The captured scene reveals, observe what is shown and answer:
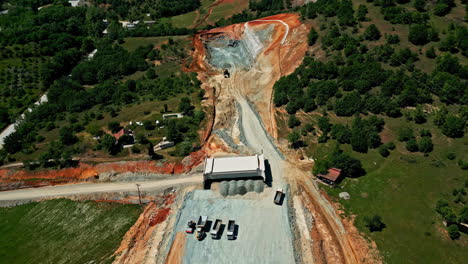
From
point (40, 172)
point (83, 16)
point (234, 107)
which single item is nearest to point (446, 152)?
point (234, 107)

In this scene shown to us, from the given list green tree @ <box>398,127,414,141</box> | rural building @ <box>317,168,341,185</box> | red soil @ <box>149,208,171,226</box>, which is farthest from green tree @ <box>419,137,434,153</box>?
red soil @ <box>149,208,171,226</box>

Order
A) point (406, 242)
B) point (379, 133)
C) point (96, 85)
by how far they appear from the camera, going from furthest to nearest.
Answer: point (96, 85) < point (379, 133) < point (406, 242)

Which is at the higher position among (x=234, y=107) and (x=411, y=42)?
(x=411, y=42)

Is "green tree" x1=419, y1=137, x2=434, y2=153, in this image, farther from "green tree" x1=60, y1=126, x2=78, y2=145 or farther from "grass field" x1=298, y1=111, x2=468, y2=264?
"green tree" x1=60, y1=126, x2=78, y2=145

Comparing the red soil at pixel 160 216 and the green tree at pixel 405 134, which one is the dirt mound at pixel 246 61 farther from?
the green tree at pixel 405 134

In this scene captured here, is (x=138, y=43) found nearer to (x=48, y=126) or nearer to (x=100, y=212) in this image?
(x=48, y=126)

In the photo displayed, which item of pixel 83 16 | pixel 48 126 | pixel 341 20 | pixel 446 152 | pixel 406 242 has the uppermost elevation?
pixel 83 16
